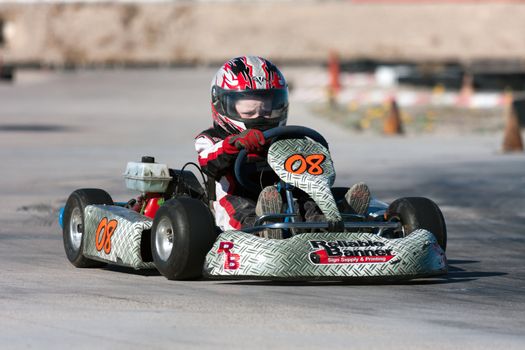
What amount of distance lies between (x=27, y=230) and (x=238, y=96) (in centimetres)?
311

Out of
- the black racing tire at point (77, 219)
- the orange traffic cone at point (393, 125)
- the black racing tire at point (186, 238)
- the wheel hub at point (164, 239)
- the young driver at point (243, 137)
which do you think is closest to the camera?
the black racing tire at point (186, 238)

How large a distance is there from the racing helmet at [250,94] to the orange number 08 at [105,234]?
1.00 meters

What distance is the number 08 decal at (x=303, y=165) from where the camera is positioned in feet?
26.9

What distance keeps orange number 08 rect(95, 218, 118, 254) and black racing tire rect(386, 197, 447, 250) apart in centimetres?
176

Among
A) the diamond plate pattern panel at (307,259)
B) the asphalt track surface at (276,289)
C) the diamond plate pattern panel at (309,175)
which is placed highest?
the diamond plate pattern panel at (309,175)

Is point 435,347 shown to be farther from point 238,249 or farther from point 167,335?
point 238,249

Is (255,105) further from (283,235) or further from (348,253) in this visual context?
(348,253)

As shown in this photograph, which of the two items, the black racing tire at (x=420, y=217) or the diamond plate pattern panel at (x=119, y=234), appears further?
the black racing tire at (x=420, y=217)

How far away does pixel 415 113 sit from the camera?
111 feet

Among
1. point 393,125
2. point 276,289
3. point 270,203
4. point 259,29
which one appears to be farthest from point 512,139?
point 259,29

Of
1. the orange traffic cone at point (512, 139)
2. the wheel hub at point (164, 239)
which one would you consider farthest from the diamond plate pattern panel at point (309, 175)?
the orange traffic cone at point (512, 139)

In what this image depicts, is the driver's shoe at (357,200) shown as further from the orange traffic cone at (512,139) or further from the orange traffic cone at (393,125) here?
the orange traffic cone at (393,125)

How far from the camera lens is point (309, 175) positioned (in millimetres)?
8188

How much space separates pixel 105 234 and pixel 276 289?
1409mm
